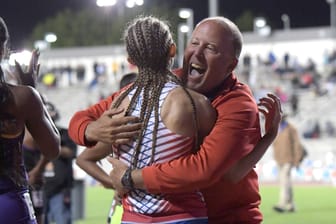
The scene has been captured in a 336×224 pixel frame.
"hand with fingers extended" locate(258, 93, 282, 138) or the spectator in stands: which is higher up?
"hand with fingers extended" locate(258, 93, 282, 138)

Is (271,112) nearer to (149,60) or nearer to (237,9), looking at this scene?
(149,60)

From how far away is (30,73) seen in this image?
4.59 m

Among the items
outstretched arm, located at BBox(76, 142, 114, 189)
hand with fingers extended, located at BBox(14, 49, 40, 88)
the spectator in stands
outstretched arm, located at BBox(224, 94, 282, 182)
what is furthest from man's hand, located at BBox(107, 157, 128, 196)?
the spectator in stands

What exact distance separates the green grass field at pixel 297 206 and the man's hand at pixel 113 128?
10.1m

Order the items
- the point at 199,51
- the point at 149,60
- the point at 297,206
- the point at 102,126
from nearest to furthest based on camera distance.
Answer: the point at 149,60
the point at 102,126
the point at 199,51
the point at 297,206

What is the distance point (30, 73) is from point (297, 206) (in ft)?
43.3

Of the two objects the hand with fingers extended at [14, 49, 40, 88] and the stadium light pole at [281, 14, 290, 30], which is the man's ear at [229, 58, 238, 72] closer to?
the hand with fingers extended at [14, 49, 40, 88]

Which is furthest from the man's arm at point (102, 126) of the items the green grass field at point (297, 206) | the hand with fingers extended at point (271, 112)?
the green grass field at point (297, 206)

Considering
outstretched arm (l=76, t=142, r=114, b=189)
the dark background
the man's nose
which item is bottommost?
the dark background

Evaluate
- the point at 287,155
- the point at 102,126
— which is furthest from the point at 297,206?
the point at 102,126

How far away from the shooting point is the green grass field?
1437 cm

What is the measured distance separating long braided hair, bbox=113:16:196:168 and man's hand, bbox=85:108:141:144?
4cm

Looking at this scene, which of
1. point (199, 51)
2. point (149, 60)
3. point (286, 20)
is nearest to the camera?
A: point (149, 60)

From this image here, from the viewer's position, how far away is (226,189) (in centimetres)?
406
